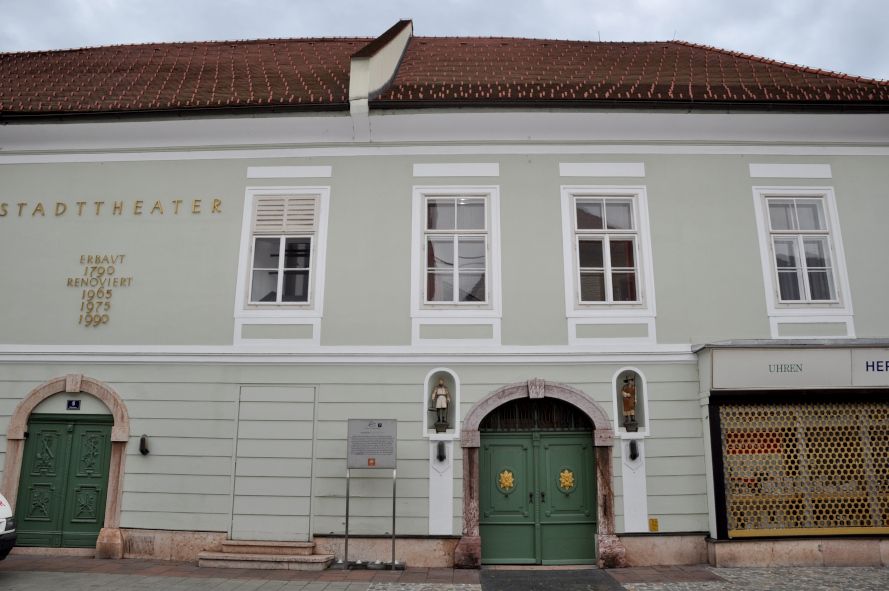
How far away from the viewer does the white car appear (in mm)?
6707

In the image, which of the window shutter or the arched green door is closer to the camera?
the arched green door

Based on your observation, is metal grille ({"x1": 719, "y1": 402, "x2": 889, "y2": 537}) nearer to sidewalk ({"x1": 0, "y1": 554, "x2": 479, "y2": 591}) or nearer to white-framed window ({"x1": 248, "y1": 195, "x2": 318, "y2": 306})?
sidewalk ({"x1": 0, "y1": 554, "x2": 479, "y2": 591})

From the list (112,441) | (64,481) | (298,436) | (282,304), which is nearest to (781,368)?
(298,436)

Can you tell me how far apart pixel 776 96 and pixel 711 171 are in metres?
1.39

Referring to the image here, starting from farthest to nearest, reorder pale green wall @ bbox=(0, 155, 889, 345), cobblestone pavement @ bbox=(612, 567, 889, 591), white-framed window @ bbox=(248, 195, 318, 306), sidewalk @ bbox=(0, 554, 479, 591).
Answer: white-framed window @ bbox=(248, 195, 318, 306), pale green wall @ bbox=(0, 155, 889, 345), sidewalk @ bbox=(0, 554, 479, 591), cobblestone pavement @ bbox=(612, 567, 889, 591)


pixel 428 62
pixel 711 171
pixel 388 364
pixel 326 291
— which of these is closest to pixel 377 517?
pixel 388 364

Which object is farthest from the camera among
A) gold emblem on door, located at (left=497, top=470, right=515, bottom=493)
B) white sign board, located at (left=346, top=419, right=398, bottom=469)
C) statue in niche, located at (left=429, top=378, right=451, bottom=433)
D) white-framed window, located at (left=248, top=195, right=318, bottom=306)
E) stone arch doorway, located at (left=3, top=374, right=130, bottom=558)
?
white-framed window, located at (left=248, top=195, right=318, bottom=306)

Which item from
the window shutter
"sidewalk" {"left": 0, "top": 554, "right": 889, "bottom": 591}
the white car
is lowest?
"sidewalk" {"left": 0, "top": 554, "right": 889, "bottom": 591}

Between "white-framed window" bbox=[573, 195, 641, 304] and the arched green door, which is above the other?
"white-framed window" bbox=[573, 195, 641, 304]

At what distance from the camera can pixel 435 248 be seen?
8.91 meters

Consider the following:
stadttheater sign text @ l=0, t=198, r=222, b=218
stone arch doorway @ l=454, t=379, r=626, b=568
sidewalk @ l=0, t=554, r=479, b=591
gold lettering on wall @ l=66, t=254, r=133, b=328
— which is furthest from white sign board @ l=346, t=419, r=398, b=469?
gold lettering on wall @ l=66, t=254, r=133, b=328

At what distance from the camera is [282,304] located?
8633 mm

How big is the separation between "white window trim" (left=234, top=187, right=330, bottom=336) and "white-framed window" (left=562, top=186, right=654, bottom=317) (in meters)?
3.53

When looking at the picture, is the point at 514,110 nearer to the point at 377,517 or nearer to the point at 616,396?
the point at 616,396
